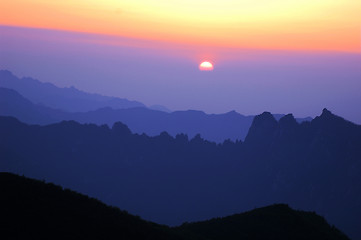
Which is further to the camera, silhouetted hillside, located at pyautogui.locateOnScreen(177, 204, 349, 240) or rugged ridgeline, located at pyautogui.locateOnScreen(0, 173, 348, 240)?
silhouetted hillside, located at pyautogui.locateOnScreen(177, 204, 349, 240)

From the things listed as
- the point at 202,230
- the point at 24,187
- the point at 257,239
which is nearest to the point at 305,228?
the point at 257,239

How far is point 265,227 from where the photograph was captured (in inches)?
2128

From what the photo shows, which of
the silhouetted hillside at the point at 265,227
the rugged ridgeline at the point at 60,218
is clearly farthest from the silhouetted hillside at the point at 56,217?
the silhouetted hillside at the point at 265,227

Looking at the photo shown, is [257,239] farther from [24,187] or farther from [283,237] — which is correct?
[24,187]

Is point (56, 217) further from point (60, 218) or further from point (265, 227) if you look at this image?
point (265, 227)

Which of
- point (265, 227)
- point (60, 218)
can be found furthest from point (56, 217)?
point (265, 227)

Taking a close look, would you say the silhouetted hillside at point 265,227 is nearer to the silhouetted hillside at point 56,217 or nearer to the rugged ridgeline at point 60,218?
the rugged ridgeline at point 60,218

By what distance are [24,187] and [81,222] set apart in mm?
7141

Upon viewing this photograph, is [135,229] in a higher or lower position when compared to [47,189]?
lower

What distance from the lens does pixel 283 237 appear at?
5169 centimetres

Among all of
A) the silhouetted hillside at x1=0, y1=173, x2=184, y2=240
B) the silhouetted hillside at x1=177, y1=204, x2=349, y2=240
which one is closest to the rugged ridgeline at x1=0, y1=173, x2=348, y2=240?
the silhouetted hillside at x1=0, y1=173, x2=184, y2=240

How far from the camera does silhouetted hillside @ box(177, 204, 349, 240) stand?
170ft

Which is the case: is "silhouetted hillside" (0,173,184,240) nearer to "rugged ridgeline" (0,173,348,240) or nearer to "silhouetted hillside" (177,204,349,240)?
"rugged ridgeline" (0,173,348,240)

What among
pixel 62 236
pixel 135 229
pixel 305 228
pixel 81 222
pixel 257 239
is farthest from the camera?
pixel 305 228
